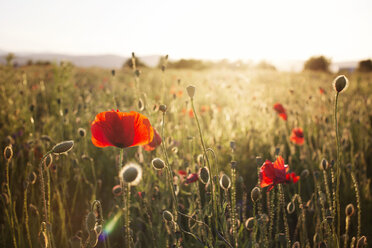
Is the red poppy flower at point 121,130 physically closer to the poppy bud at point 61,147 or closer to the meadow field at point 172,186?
the meadow field at point 172,186

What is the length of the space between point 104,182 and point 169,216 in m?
1.37

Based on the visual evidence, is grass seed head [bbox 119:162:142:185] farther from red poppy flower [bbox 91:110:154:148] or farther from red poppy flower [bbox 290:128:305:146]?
red poppy flower [bbox 290:128:305:146]

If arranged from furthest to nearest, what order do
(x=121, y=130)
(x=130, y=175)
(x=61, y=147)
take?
(x=121, y=130) → (x=61, y=147) → (x=130, y=175)

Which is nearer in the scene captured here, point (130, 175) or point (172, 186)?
point (130, 175)

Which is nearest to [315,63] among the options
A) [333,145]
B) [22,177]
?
[333,145]

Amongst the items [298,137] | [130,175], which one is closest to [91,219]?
[130,175]

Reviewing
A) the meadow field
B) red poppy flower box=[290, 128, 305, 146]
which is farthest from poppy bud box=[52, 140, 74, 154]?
red poppy flower box=[290, 128, 305, 146]

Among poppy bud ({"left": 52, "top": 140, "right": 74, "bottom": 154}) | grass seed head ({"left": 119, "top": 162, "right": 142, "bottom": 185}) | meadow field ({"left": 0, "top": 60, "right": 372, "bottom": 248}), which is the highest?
poppy bud ({"left": 52, "top": 140, "right": 74, "bottom": 154})

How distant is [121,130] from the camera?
1.05 meters

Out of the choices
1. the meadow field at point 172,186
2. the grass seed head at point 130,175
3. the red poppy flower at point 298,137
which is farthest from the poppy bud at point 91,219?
the red poppy flower at point 298,137

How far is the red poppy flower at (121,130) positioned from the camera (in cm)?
105

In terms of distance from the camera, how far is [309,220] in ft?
6.14

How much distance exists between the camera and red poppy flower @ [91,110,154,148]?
3.44 ft

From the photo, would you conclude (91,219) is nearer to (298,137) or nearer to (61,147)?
(61,147)
